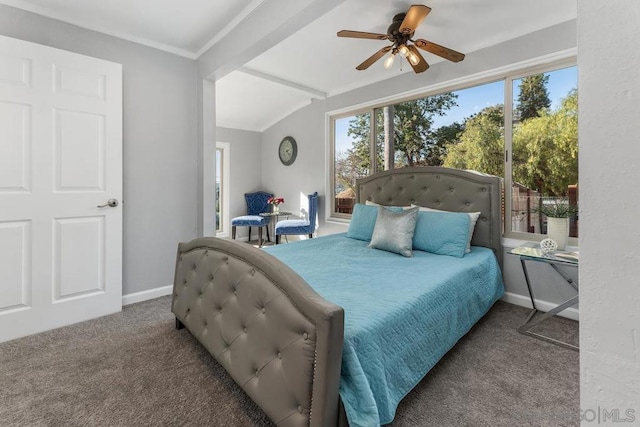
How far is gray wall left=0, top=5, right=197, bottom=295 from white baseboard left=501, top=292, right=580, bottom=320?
3.19m

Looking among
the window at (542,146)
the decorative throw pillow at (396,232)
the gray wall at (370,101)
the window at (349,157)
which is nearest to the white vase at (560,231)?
the window at (542,146)

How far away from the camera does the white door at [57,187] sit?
220 cm

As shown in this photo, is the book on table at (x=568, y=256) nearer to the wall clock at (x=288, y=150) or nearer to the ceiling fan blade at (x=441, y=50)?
the ceiling fan blade at (x=441, y=50)

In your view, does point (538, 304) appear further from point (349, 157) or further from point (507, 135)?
point (349, 157)

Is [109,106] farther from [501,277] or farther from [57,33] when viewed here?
[501,277]

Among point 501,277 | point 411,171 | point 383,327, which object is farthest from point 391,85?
point 383,327

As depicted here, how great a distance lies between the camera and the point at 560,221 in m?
2.53

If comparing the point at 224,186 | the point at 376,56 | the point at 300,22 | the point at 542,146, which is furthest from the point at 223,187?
the point at 542,146

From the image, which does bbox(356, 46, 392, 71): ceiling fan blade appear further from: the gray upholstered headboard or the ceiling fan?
the gray upholstered headboard

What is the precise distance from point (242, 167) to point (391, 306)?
5.23 meters

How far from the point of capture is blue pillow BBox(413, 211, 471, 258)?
8.48 feet

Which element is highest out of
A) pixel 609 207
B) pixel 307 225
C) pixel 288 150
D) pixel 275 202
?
pixel 288 150

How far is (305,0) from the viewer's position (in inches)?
77.2

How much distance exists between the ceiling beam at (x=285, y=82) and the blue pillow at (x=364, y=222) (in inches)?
79.1
